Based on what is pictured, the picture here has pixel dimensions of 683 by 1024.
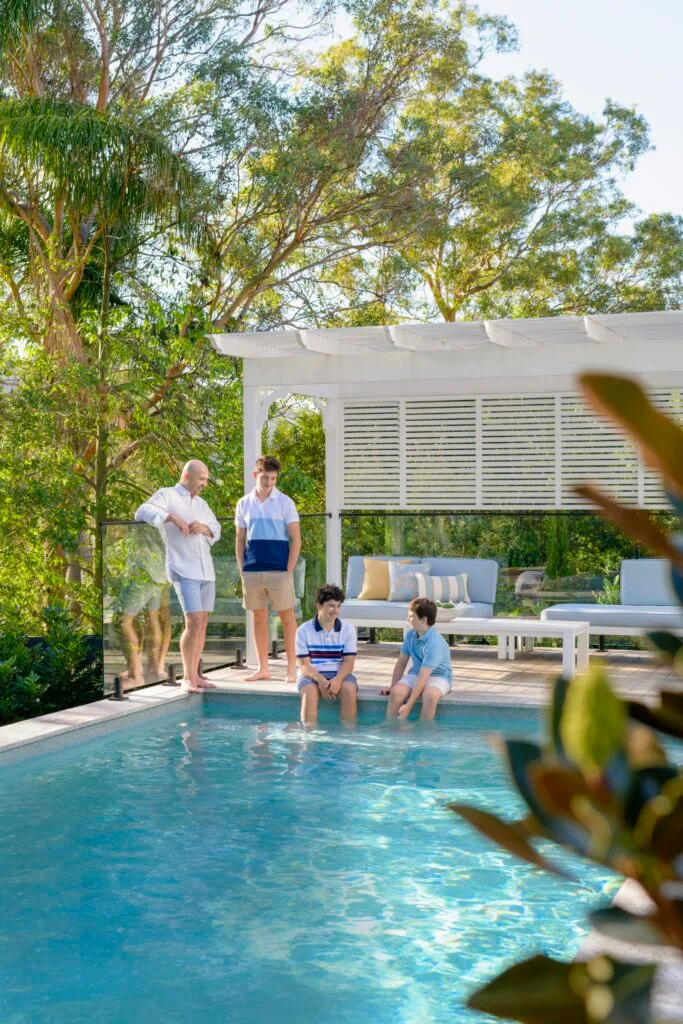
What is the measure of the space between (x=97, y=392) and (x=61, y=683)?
161 inches

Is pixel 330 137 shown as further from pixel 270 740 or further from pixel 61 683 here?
pixel 270 740

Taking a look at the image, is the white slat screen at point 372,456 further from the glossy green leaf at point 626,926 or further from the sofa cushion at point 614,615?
the glossy green leaf at point 626,926

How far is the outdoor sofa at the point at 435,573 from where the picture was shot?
10.5 metres

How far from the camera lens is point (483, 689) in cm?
895

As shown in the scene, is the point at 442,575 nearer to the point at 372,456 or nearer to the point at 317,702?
the point at 372,456

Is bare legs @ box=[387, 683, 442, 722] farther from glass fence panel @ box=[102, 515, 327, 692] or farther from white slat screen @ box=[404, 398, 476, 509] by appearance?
white slat screen @ box=[404, 398, 476, 509]

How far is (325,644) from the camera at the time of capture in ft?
27.1

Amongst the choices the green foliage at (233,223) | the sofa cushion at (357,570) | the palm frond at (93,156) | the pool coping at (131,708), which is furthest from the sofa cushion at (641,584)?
the palm frond at (93,156)

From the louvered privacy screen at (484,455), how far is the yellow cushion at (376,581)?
32.0 inches

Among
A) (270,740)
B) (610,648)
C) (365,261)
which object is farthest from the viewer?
(365,261)

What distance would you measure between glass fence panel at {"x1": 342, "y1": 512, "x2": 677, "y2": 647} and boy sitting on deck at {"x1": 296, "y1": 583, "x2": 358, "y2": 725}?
3.23 meters

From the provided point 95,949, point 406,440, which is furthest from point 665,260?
point 95,949

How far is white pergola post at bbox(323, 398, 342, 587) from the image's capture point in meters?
11.5

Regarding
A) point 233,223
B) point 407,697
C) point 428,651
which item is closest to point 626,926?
point 428,651
